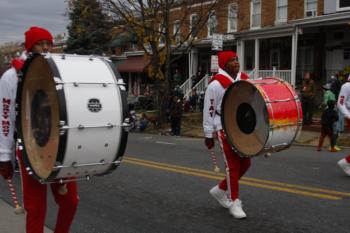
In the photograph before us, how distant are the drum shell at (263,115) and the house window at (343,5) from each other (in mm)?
19646

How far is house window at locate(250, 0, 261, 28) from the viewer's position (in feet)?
93.7

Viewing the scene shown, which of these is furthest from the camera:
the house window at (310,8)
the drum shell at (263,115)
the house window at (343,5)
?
the house window at (310,8)

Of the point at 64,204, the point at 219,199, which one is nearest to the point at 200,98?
the point at 219,199

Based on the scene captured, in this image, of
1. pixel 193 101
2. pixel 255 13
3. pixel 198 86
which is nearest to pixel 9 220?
pixel 193 101

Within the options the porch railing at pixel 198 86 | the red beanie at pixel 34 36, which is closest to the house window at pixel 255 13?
the porch railing at pixel 198 86

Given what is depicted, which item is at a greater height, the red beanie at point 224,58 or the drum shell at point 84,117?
the red beanie at point 224,58

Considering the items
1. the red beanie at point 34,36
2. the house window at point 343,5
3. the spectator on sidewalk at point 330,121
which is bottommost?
the spectator on sidewalk at point 330,121

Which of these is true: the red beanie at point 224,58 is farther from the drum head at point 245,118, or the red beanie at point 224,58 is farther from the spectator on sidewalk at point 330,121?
the spectator on sidewalk at point 330,121

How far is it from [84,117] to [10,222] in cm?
281

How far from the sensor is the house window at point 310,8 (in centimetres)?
2530

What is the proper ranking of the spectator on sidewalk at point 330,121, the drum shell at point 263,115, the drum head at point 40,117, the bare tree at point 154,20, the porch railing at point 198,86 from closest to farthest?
1. the drum head at point 40,117
2. the drum shell at point 263,115
3. the spectator on sidewalk at point 330,121
4. the bare tree at point 154,20
5. the porch railing at point 198,86

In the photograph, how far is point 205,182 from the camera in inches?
318

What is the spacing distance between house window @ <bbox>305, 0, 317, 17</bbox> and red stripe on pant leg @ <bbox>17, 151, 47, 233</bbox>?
76.7 feet

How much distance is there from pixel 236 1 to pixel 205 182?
20451 mm
